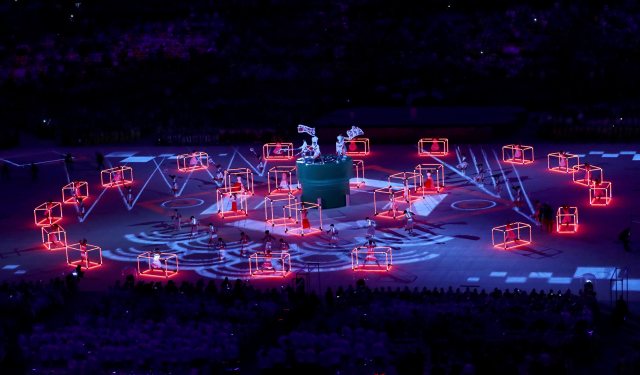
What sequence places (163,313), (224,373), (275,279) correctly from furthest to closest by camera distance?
(275,279), (163,313), (224,373)

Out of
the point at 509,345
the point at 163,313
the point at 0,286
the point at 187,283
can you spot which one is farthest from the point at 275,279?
the point at 509,345

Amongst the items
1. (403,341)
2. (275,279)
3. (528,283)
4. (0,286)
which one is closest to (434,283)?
(528,283)

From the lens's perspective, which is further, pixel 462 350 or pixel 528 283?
pixel 528 283

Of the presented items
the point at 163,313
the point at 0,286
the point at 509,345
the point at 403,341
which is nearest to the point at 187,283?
the point at 163,313

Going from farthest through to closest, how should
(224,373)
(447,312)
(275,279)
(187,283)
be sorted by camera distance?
(275,279) < (187,283) < (447,312) < (224,373)

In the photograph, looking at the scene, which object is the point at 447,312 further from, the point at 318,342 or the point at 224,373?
the point at 224,373

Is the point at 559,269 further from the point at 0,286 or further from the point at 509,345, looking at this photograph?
the point at 0,286

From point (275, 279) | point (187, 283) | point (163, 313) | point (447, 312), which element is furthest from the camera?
point (275, 279)

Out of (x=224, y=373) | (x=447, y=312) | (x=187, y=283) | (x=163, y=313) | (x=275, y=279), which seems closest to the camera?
(x=224, y=373)

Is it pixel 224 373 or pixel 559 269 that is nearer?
pixel 224 373
